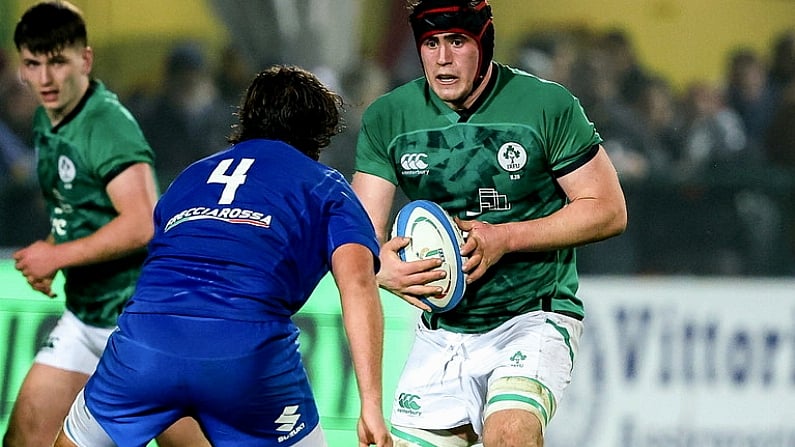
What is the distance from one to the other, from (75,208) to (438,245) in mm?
1885

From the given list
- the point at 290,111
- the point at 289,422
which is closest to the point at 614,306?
the point at 290,111

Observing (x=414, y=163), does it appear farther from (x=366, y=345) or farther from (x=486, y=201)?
(x=366, y=345)

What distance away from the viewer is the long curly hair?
395 cm

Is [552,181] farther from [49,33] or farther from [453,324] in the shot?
→ [49,33]

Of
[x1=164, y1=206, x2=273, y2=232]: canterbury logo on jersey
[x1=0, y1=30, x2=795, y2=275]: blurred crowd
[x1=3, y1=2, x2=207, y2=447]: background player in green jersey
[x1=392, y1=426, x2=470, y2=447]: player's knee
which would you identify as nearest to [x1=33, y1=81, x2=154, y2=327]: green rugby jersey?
[x1=3, y1=2, x2=207, y2=447]: background player in green jersey

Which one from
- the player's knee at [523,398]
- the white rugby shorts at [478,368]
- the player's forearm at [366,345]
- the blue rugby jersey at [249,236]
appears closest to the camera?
the player's forearm at [366,345]

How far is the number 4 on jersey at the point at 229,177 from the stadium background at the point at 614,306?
3357 mm

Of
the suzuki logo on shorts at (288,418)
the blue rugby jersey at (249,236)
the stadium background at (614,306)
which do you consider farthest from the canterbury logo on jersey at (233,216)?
the stadium background at (614,306)

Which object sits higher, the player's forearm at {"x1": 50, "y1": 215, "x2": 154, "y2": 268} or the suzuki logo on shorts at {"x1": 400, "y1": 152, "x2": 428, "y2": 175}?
the suzuki logo on shorts at {"x1": 400, "y1": 152, "x2": 428, "y2": 175}

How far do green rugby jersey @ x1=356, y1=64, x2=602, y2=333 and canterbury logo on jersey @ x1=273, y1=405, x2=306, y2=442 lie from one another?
3.71 ft

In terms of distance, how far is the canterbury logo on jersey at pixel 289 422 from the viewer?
3726 mm

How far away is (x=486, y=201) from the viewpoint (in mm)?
4684

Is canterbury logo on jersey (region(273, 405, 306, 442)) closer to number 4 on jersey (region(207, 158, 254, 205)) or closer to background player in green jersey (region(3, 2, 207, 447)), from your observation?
number 4 on jersey (region(207, 158, 254, 205))

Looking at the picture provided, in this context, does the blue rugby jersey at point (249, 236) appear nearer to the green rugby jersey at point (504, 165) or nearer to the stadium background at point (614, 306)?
the green rugby jersey at point (504, 165)
